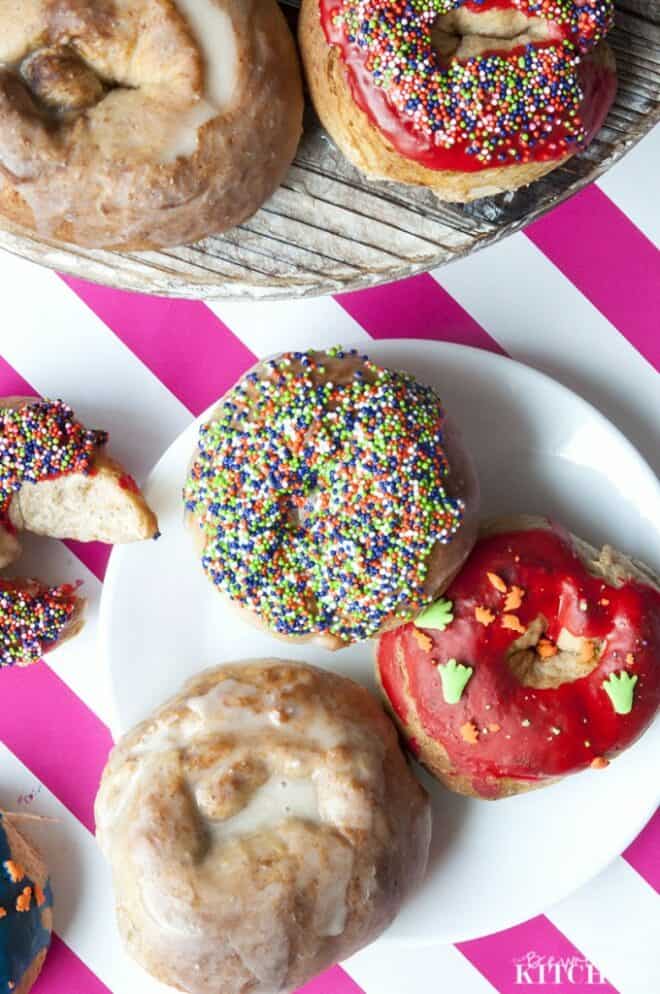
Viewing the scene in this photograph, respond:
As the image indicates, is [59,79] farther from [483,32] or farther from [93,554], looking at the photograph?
[93,554]

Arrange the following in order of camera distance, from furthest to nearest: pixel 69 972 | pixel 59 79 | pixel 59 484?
pixel 69 972, pixel 59 484, pixel 59 79

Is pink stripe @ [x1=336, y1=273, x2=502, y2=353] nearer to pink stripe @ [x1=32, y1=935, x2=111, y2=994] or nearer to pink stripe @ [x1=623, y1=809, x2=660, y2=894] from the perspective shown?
pink stripe @ [x1=623, y1=809, x2=660, y2=894]

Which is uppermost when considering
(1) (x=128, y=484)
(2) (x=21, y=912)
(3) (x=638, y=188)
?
(1) (x=128, y=484)

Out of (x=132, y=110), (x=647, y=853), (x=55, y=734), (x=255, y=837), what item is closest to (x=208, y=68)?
(x=132, y=110)

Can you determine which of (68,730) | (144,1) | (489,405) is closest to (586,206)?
(489,405)

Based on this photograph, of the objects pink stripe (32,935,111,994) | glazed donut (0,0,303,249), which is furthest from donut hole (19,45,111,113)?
pink stripe (32,935,111,994)

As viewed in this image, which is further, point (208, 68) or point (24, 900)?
point (24, 900)

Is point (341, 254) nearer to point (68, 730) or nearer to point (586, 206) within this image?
point (586, 206)

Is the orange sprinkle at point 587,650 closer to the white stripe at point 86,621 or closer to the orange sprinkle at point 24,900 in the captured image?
the white stripe at point 86,621
